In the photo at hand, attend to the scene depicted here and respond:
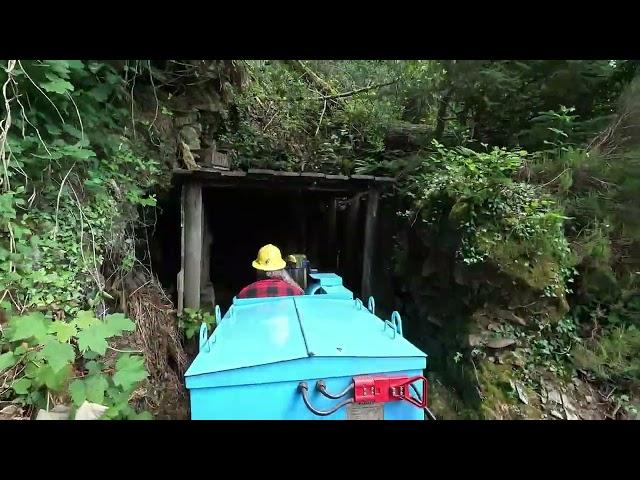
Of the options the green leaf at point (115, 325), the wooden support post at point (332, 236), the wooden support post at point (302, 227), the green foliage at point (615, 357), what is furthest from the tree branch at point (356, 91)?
the green leaf at point (115, 325)

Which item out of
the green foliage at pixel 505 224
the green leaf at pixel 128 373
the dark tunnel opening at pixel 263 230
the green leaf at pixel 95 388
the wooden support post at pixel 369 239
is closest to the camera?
the green leaf at pixel 95 388

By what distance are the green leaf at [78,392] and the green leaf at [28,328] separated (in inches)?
12.9

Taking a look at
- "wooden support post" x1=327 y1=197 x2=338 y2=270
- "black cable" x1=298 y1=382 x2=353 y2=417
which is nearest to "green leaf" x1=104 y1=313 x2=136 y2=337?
"black cable" x1=298 y1=382 x2=353 y2=417

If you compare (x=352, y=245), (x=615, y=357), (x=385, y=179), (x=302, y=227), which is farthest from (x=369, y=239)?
(x=302, y=227)

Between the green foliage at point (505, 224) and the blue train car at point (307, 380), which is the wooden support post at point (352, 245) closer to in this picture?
the green foliage at point (505, 224)

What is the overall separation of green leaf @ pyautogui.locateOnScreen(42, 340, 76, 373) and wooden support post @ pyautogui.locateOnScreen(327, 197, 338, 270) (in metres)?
8.56

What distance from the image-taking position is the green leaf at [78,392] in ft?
6.80

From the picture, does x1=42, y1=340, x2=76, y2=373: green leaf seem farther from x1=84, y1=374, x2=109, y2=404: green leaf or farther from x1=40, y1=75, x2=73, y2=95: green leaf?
x1=40, y1=75, x2=73, y2=95: green leaf

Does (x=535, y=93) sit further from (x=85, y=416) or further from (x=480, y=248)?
(x=85, y=416)

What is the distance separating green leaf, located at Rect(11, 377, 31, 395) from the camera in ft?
6.73

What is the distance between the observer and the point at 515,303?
4336mm

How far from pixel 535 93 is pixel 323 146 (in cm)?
477
